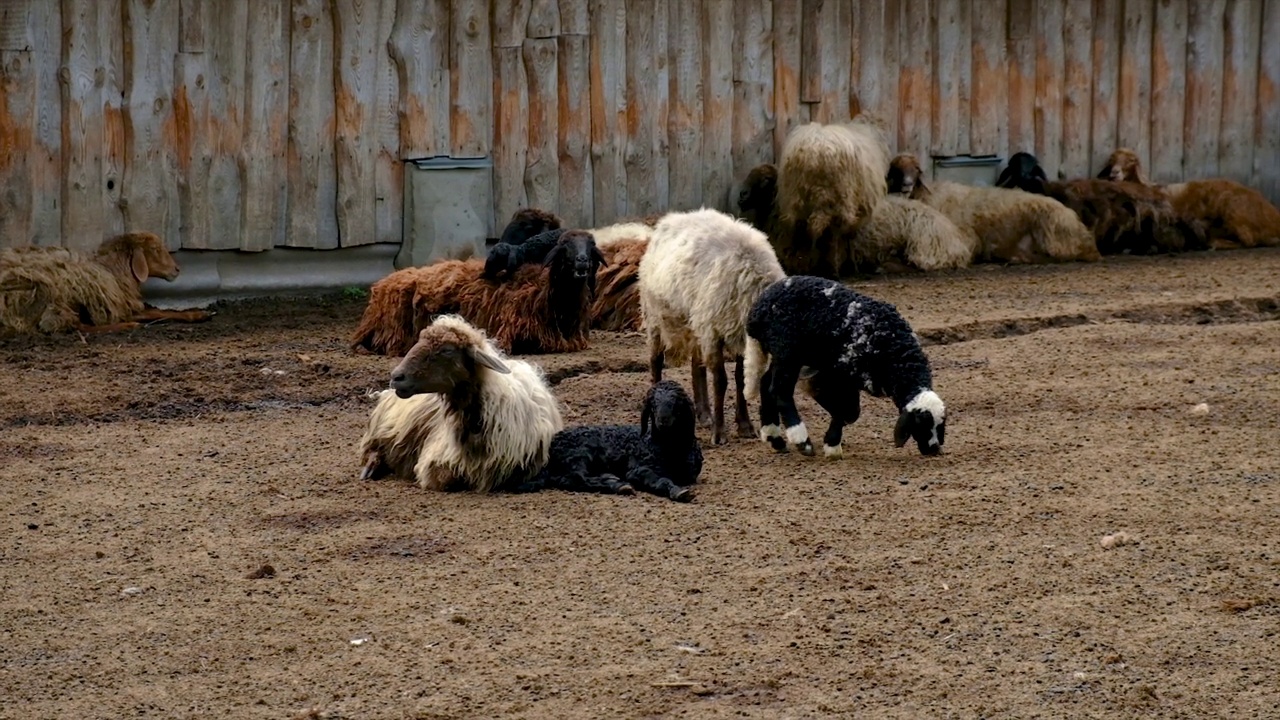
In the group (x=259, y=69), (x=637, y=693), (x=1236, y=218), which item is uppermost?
(x=259, y=69)

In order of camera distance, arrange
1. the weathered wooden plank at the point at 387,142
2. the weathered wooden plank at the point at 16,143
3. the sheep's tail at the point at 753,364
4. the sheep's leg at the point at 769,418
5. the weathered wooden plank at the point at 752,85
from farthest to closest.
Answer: the weathered wooden plank at the point at 752,85 < the weathered wooden plank at the point at 387,142 < the weathered wooden plank at the point at 16,143 < the sheep's tail at the point at 753,364 < the sheep's leg at the point at 769,418

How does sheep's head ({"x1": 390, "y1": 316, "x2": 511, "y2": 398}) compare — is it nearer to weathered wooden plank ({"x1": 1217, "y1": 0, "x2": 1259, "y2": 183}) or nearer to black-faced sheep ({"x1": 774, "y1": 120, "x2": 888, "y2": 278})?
black-faced sheep ({"x1": 774, "y1": 120, "x2": 888, "y2": 278})

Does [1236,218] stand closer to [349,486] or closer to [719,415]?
[719,415]

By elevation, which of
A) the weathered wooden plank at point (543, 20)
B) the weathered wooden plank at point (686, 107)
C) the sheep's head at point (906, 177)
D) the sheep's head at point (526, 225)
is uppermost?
the weathered wooden plank at point (543, 20)

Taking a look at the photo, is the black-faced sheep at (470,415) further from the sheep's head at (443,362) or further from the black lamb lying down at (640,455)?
the black lamb lying down at (640,455)

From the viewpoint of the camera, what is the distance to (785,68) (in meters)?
15.8

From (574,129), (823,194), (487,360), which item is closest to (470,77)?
(574,129)

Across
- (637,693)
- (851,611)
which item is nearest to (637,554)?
(851,611)

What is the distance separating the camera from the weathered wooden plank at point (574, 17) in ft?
47.8

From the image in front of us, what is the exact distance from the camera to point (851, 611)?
19.7 feet

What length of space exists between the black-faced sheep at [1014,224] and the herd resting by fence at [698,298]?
0.02m

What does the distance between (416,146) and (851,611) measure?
8.88 meters

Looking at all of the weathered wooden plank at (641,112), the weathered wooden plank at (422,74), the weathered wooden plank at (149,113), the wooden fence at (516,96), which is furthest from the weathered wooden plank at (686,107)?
the weathered wooden plank at (149,113)

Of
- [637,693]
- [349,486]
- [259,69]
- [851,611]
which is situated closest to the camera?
[637,693]
